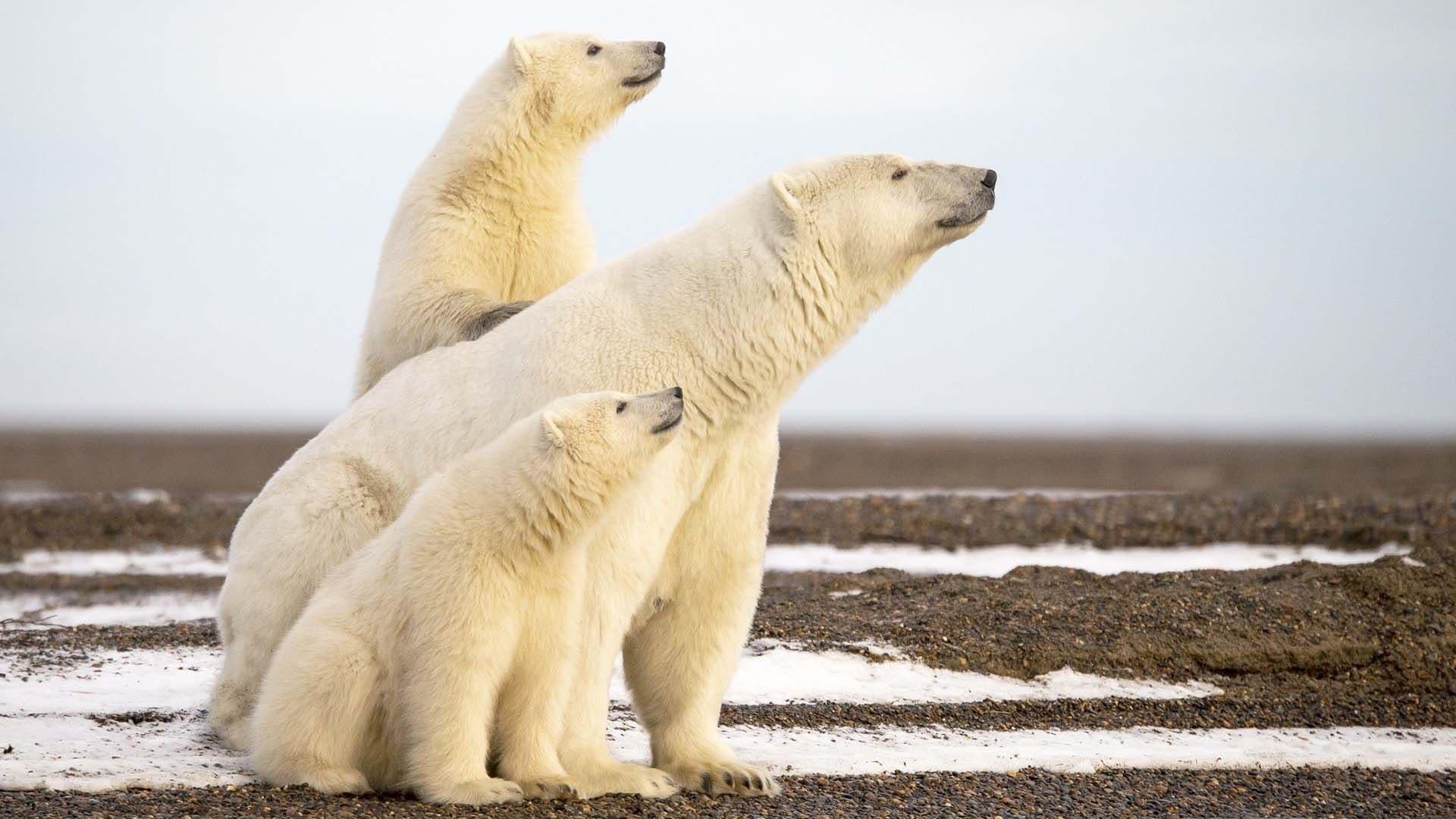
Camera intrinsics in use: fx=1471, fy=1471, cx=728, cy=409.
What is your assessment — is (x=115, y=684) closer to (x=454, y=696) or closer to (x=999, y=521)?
(x=454, y=696)

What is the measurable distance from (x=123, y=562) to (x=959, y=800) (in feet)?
30.9

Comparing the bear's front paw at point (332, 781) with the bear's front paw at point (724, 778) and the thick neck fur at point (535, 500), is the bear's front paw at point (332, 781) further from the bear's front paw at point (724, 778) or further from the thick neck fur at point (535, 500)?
the bear's front paw at point (724, 778)

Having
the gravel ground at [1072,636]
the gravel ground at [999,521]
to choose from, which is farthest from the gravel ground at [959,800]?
the gravel ground at [999,521]

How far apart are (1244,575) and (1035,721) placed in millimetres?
3067

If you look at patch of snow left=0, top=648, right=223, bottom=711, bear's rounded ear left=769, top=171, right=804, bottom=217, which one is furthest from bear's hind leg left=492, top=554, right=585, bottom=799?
patch of snow left=0, top=648, right=223, bottom=711

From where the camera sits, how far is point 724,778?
5129mm

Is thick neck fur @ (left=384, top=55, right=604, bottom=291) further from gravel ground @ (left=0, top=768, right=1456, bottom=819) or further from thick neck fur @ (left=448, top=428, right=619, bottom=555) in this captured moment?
gravel ground @ (left=0, top=768, right=1456, bottom=819)

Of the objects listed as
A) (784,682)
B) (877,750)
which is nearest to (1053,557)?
(784,682)

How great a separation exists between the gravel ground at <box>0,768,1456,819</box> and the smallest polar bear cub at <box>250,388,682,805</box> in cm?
14

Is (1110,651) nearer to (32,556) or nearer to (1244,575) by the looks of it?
(1244,575)

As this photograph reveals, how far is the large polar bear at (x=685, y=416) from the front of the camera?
16.2 feet

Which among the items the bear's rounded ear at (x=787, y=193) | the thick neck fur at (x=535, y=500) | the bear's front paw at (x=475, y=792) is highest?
the bear's rounded ear at (x=787, y=193)

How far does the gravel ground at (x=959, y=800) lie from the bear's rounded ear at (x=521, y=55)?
10.5ft

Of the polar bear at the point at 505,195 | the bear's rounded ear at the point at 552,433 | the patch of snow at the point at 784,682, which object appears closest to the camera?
the bear's rounded ear at the point at 552,433
